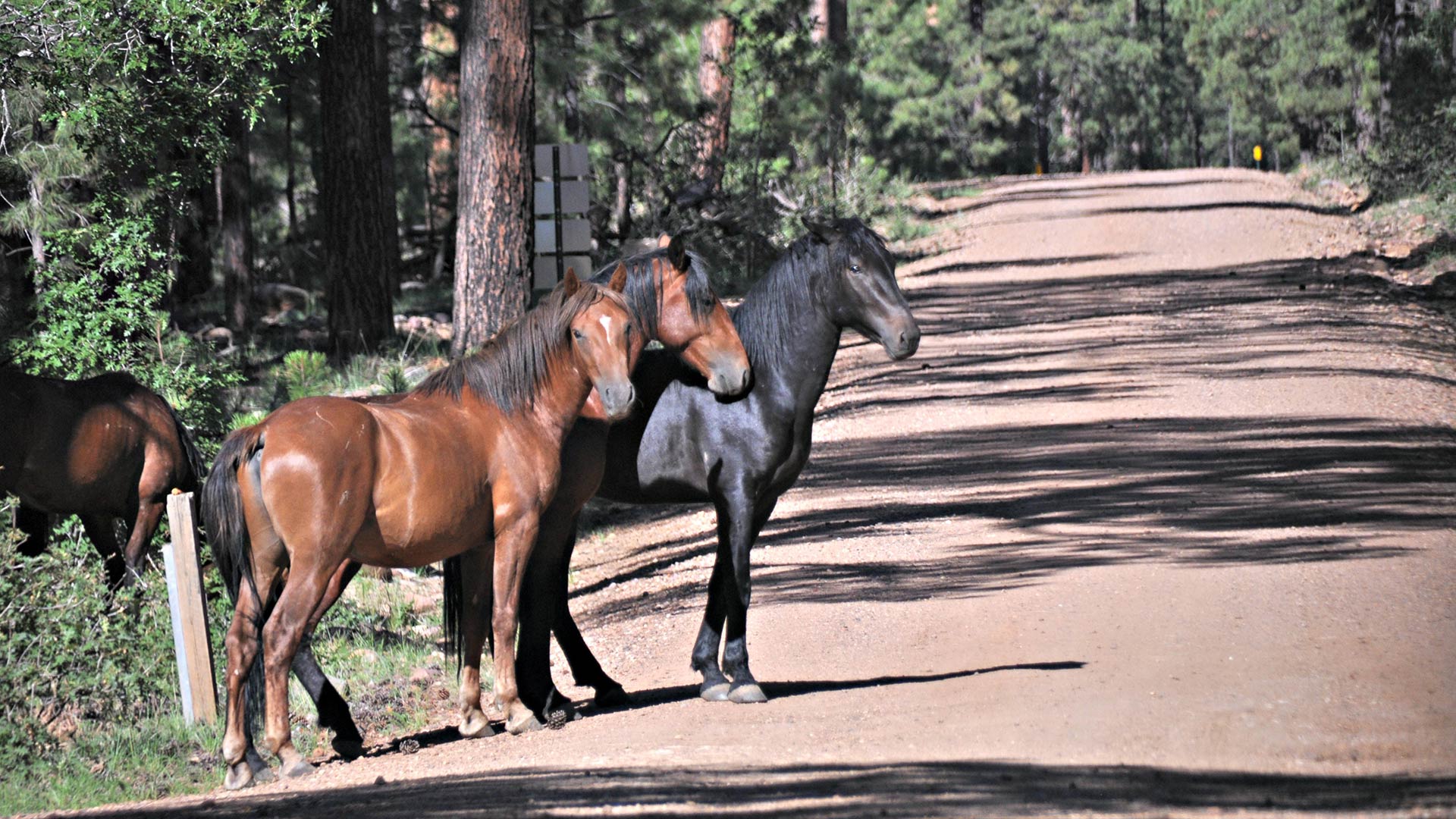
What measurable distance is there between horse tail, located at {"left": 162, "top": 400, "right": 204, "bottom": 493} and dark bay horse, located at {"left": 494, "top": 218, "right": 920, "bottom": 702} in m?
3.15

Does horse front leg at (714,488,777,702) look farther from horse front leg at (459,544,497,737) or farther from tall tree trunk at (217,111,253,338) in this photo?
tall tree trunk at (217,111,253,338)

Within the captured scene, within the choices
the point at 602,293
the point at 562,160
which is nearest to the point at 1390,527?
the point at 602,293

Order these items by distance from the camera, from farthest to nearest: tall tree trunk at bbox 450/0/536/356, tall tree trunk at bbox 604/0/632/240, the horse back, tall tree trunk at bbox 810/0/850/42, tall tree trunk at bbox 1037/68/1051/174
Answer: tall tree trunk at bbox 1037/68/1051/174 → tall tree trunk at bbox 810/0/850/42 → tall tree trunk at bbox 604/0/632/240 → tall tree trunk at bbox 450/0/536/356 → the horse back

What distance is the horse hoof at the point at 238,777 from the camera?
6371 mm

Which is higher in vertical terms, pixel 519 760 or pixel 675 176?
pixel 675 176

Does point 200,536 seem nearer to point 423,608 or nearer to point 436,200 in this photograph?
point 423,608

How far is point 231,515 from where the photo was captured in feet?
21.0

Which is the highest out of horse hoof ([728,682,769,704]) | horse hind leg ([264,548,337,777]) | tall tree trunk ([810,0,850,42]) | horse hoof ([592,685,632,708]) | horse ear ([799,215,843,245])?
tall tree trunk ([810,0,850,42])

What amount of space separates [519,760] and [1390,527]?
687 centimetres

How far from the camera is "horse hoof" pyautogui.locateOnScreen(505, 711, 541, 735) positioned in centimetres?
719

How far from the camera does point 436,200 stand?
114 feet

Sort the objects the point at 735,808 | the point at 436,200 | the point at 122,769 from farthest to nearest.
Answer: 1. the point at 436,200
2. the point at 122,769
3. the point at 735,808

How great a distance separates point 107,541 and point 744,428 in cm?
480

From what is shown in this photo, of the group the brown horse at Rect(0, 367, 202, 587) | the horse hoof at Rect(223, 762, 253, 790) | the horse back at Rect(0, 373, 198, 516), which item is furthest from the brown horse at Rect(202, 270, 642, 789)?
the horse back at Rect(0, 373, 198, 516)
